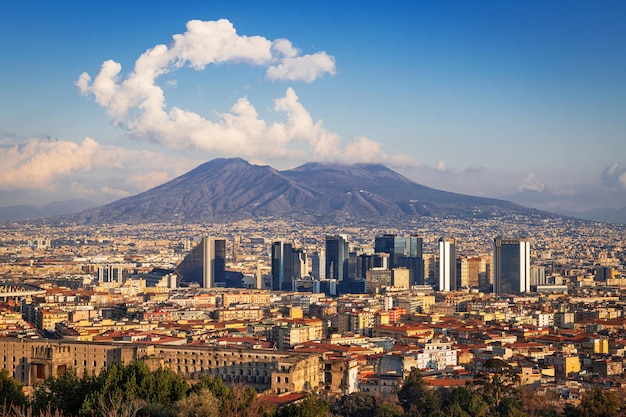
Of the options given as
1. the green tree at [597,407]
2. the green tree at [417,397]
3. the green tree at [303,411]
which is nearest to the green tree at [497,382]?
the green tree at [417,397]

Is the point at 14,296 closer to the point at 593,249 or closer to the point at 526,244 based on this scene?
the point at 526,244

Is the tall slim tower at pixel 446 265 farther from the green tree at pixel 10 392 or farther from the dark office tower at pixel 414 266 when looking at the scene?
the green tree at pixel 10 392

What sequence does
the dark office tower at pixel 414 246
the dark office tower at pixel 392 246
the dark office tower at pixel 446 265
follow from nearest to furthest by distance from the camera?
the dark office tower at pixel 446 265
the dark office tower at pixel 392 246
the dark office tower at pixel 414 246

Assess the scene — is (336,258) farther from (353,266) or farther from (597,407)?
(597,407)

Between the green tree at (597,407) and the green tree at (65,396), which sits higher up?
the green tree at (65,396)

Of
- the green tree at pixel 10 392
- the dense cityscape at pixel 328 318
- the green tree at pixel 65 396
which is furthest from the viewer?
the dense cityscape at pixel 328 318

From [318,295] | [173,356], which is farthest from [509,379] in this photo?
[318,295]

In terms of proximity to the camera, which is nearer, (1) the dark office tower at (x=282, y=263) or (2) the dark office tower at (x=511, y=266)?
(2) the dark office tower at (x=511, y=266)

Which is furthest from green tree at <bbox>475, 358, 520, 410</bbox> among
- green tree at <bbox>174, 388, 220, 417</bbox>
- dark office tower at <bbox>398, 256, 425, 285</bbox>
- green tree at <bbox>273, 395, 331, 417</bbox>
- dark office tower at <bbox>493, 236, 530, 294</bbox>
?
dark office tower at <bbox>398, 256, 425, 285</bbox>
